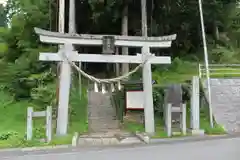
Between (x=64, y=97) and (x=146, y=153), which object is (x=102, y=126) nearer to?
(x=64, y=97)

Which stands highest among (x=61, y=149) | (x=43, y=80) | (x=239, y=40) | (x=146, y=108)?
(x=239, y=40)

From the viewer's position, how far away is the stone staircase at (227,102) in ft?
58.7

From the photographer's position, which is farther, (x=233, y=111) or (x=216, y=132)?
(x=233, y=111)

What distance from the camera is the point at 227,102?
1991cm

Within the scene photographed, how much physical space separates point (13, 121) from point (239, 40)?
80.9 feet

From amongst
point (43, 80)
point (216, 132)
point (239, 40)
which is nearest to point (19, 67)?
point (43, 80)

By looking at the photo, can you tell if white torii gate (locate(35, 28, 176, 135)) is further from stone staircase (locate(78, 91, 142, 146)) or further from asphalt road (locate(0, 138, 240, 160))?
asphalt road (locate(0, 138, 240, 160))

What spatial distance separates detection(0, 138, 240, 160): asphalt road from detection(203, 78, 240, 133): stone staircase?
14.4ft

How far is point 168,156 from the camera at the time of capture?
411 inches

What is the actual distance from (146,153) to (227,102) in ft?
32.9

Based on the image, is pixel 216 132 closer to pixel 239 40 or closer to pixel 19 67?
pixel 19 67

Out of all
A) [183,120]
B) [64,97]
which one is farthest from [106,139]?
[183,120]

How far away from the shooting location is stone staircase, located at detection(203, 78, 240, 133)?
17891 millimetres

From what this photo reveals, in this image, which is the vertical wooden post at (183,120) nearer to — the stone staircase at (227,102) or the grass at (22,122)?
the stone staircase at (227,102)
